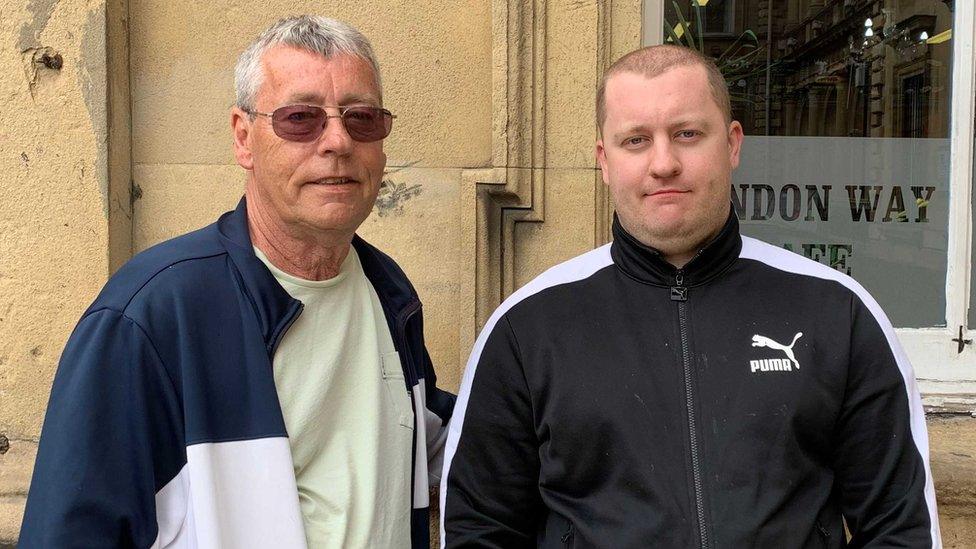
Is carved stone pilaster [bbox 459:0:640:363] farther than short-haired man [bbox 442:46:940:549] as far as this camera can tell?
Yes

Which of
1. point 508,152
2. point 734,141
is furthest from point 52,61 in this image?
point 734,141

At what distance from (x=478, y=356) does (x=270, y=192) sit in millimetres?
573

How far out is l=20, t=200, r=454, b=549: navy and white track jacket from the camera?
1.75m

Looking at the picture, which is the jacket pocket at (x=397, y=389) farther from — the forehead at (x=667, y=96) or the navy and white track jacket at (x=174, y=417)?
the forehead at (x=667, y=96)

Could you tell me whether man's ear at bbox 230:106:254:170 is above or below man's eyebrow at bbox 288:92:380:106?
below

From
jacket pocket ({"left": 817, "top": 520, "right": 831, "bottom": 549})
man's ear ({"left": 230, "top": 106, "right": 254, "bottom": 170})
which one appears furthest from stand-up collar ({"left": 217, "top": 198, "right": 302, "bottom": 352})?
jacket pocket ({"left": 817, "top": 520, "right": 831, "bottom": 549})

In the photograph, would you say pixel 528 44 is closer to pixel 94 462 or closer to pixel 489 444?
pixel 489 444

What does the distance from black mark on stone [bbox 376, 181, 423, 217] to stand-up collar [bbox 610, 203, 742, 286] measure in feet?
4.46

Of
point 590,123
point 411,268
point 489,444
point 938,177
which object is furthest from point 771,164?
point 489,444

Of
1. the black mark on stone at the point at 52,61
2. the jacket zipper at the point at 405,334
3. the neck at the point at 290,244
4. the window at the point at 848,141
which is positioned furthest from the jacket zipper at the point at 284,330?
the window at the point at 848,141

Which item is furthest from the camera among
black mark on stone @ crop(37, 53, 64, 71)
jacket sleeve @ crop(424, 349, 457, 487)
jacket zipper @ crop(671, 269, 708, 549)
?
black mark on stone @ crop(37, 53, 64, 71)

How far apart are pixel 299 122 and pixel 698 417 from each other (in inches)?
39.9

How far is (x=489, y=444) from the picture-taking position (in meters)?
2.10

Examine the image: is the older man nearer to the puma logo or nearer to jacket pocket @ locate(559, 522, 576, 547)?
jacket pocket @ locate(559, 522, 576, 547)
